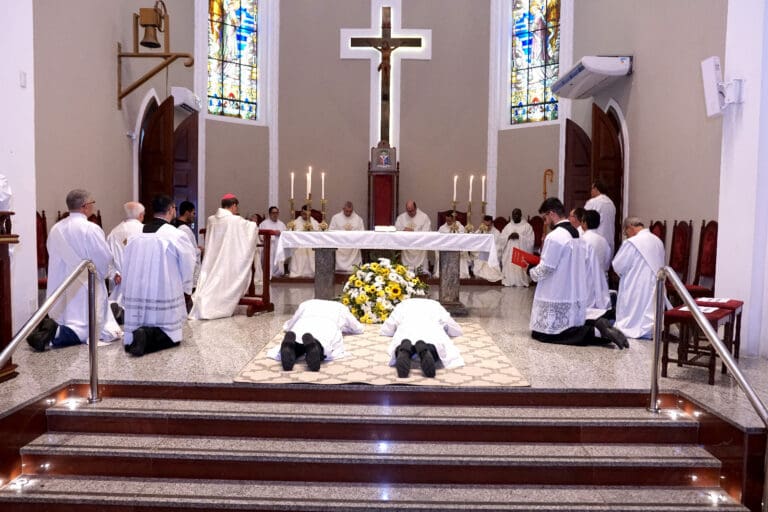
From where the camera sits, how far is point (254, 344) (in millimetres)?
5652

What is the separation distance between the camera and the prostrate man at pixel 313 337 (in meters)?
4.64

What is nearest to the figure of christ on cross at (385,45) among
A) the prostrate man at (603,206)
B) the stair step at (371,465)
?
the prostrate man at (603,206)

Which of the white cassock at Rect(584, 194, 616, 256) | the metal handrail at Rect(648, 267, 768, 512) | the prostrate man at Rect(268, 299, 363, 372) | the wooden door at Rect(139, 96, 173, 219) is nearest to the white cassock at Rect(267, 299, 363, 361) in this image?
the prostrate man at Rect(268, 299, 363, 372)

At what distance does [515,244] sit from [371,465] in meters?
7.61

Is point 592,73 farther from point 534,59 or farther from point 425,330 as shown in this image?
point 425,330

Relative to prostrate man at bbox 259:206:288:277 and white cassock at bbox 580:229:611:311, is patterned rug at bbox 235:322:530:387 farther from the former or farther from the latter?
prostrate man at bbox 259:206:288:277

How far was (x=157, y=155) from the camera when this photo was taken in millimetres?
9523

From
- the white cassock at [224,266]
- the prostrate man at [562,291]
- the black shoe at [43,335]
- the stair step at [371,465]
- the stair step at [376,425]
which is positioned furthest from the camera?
the white cassock at [224,266]

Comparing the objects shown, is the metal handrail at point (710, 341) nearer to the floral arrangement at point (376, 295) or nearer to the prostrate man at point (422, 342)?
the prostrate man at point (422, 342)

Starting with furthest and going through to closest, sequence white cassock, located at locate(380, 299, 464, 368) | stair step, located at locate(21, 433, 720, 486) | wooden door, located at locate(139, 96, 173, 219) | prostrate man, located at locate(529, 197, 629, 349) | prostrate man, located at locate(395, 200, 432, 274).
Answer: prostrate man, located at locate(395, 200, 432, 274) → wooden door, located at locate(139, 96, 173, 219) → prostrate man, located at locate(529, 197, 629, 349) → white cassock, located at locate(380, 299, 464, 368) → stair step, located at locate(21, 433, 720, 486)

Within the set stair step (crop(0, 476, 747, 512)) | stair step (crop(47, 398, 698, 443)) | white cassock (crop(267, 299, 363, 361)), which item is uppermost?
white cassock (crop(267, 299, 363, 361))

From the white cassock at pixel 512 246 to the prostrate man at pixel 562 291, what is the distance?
438cm

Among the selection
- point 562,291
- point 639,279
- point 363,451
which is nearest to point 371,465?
point 363,451

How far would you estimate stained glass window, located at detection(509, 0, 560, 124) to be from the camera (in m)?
11.9
